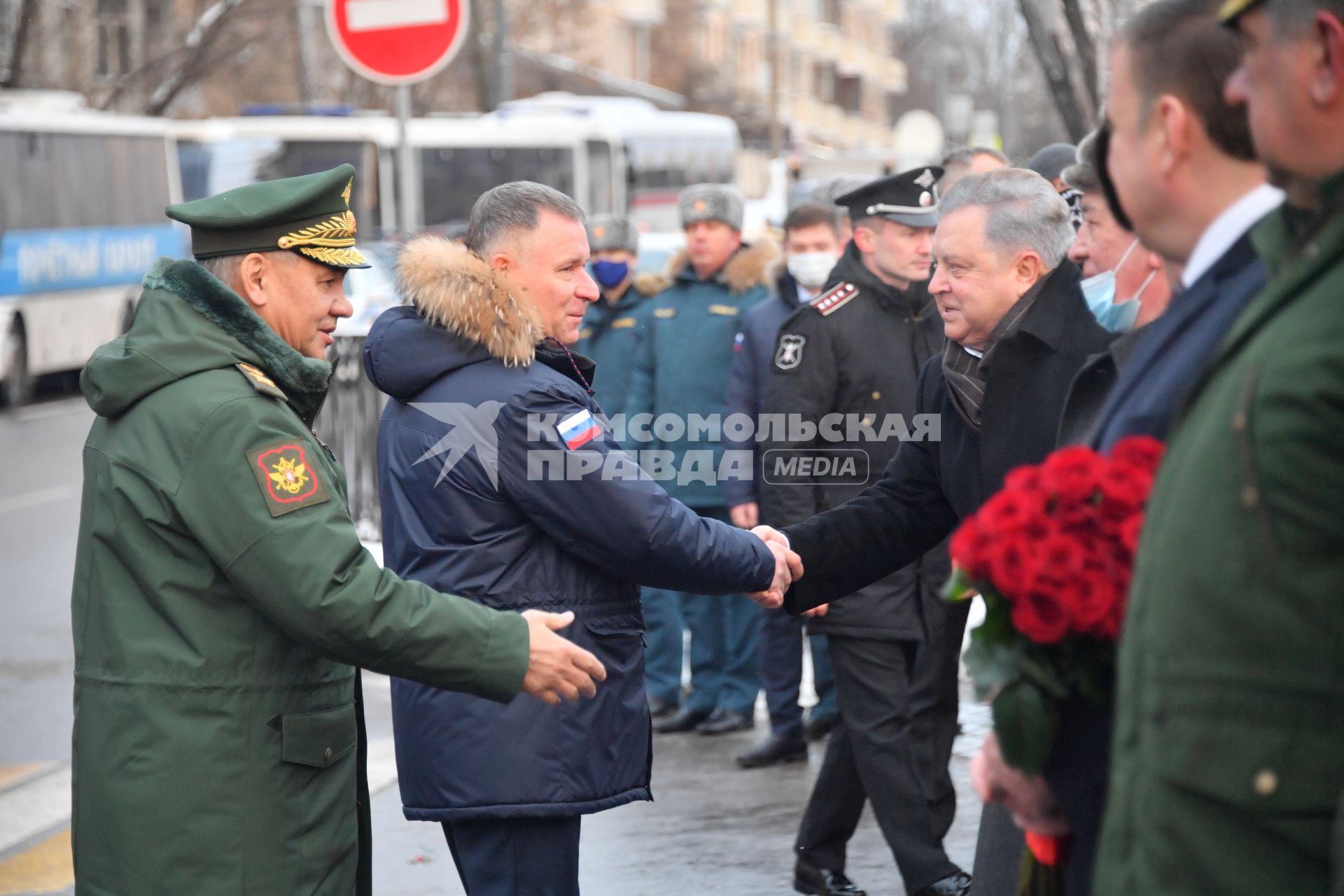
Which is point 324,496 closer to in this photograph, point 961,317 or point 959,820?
point 961,317

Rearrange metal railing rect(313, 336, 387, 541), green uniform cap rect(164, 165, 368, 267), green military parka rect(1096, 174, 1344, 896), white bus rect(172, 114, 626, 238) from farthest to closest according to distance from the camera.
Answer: white bus rect(172, 114, 626, 238) < metal railing rect(313, 336, 387, 541) < green uniform cap rect(164, 165, 368, 267) < green military parka rect(1096, 174, 1344, 896)

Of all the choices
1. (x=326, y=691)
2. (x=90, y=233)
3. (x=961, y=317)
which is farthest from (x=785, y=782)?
(x=90, y=233)

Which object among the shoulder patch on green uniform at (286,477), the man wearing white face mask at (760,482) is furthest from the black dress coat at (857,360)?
the shoulder patch on green uniform at (286,477)

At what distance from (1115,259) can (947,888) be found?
7.02 feet

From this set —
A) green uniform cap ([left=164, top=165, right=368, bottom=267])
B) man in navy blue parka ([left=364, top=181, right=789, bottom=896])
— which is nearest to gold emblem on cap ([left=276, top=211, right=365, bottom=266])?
green uniform cap ([left=164, top=165, right=368, bottom=267])

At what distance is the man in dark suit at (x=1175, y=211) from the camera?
2.13 metres

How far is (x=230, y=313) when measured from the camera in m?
3.21

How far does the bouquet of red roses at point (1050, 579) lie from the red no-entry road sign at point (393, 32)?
20.3 ft

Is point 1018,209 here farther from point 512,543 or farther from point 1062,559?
point 1062,559

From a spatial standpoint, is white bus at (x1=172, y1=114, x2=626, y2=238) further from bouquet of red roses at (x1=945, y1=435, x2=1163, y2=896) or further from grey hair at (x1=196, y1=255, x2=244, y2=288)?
bouquet of red roses at (x1=945, y1=435, x2=1163, y2=896)

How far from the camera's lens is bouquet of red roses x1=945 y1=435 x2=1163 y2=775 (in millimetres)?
2186

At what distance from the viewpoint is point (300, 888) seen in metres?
3.20

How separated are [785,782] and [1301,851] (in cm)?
479

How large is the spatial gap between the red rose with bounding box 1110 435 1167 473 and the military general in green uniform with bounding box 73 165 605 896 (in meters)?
1.44
